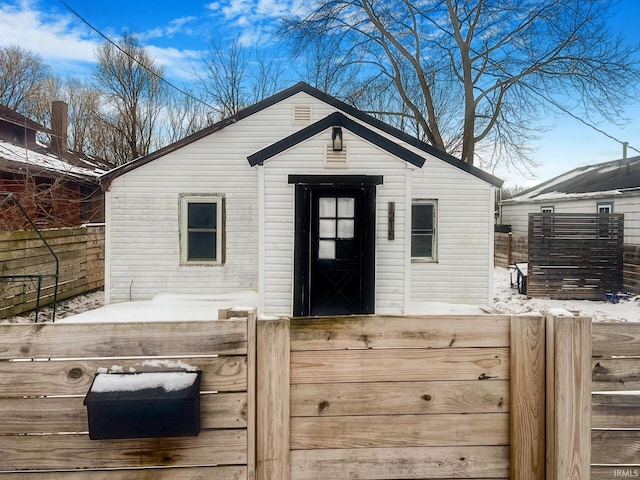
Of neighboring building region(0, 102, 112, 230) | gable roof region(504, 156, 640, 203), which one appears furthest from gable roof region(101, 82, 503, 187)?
gable roof region(504, 156, 640, 203)

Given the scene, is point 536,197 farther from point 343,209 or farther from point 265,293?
point 265,293

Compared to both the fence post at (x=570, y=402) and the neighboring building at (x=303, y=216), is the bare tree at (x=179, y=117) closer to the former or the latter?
the neighboring building at (x=303, y=216)

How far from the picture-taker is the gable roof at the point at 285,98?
759 centimetres

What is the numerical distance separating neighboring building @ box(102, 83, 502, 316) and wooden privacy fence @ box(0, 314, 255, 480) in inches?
173

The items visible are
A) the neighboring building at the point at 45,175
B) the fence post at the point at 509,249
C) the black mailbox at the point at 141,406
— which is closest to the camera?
the black mailbox at the point at 141,406

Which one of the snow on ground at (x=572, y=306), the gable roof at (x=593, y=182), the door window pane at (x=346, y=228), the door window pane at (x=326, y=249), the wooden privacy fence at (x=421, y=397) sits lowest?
the snow on ground at (x=572, y=306)

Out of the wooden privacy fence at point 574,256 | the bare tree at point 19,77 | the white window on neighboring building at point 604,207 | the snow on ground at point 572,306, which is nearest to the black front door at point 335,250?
the snow on ground at point 572,306

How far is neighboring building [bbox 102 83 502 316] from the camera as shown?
6.36m

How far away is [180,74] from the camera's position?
20.0 metres

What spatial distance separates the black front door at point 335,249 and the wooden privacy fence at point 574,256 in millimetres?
7053

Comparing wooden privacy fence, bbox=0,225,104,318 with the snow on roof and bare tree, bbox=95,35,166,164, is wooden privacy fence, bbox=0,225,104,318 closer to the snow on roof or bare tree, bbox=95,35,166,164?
the snow on roof

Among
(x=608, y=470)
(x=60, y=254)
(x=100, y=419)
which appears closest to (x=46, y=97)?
(x=60, y=254)

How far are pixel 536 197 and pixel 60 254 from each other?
18881mm

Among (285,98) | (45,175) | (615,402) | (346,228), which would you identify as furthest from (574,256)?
(45,175)
